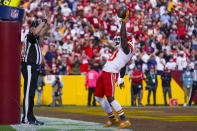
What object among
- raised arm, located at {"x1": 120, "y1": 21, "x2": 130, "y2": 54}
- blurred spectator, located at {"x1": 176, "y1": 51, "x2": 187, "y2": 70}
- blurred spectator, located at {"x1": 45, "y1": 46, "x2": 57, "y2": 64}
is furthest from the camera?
blurred spectator, located at {"x1": 176, "y1": 51, "x2": 187, "y2": 70}

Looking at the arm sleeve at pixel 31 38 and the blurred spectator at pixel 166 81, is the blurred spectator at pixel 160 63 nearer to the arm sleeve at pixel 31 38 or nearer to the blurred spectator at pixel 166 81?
the blurred spectator at pixel 166 81

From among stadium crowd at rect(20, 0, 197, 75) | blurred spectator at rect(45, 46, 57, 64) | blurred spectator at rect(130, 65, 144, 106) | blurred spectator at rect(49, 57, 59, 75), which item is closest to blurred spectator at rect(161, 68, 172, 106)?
stadium crowd at rect(20, 0, 197, 75)

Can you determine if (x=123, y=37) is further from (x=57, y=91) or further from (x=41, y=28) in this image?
(x=57, y=91)

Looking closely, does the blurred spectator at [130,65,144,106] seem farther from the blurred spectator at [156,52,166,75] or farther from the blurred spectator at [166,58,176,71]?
Answer: the blurred spectator at [166,58,176,71]

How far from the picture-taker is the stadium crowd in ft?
79.5

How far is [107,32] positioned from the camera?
28.5 metres

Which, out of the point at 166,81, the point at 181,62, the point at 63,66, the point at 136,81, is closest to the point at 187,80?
the point at 166,81

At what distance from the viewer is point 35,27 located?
9.73m

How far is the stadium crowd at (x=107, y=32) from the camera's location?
24.2 meters

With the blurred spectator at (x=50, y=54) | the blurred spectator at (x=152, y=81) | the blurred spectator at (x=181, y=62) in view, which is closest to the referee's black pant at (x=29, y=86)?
the blurred spectator at (x=50, y=54)

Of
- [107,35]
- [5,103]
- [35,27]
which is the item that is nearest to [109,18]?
[107,35]

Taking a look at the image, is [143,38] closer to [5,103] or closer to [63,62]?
[63,62]

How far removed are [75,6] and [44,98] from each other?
8744mm

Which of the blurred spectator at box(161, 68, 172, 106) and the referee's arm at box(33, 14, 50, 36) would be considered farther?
the blurred spectator at box(161, 68, 172, 106)
